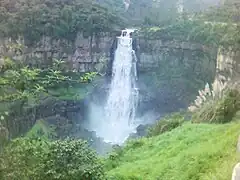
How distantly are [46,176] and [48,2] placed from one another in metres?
28.3

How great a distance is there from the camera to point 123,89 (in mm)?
33594

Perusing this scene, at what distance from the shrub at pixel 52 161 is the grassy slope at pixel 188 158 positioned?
49.6 inches

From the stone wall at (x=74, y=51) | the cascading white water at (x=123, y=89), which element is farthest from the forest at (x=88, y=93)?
the cascading white water at (x=123, y=89)

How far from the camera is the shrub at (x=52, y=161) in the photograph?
5859 mm

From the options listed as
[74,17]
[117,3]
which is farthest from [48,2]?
[117,3]

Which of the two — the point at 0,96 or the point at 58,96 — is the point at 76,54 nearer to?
the point at 58,96

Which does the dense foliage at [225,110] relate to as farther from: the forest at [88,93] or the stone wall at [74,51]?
the stone wall at [74,51]

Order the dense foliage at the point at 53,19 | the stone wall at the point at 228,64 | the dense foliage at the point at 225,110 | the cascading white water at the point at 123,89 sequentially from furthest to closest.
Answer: the cascading white water at the point at 123,89 < the dense foliage at the point at 53,19 < the stone wall at the point at 228,64 < the dense foliage at the point at 225,110

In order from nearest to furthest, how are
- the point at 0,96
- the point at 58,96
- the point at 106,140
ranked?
the point at 0,96, the point at 106,140, the point at 58,96

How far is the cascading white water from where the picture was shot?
32219 mm

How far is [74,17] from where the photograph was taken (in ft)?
107

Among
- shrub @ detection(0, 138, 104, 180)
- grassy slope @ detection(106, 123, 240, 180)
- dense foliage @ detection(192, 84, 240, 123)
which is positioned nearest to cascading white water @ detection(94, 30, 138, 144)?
dense foliage @ detection(192, 84, 240, 123)

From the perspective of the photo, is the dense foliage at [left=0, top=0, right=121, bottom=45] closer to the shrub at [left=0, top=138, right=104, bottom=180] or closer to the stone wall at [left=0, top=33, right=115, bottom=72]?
the stone wall at [left=0, top=33, right=115, bottom=72]

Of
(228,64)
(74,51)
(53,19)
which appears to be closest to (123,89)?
(74,51)
